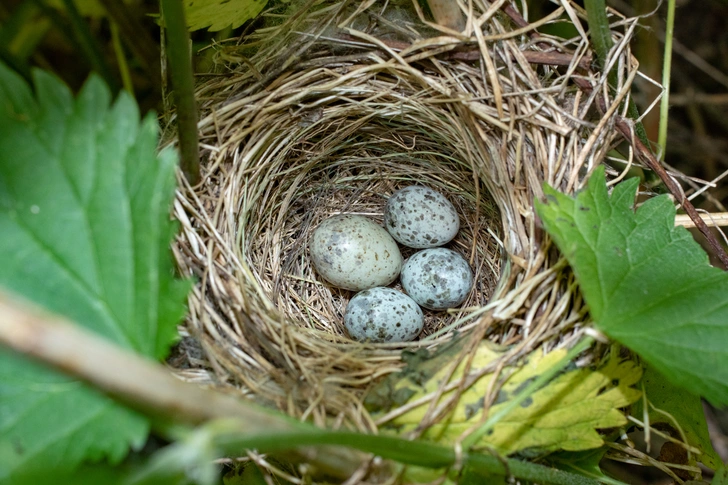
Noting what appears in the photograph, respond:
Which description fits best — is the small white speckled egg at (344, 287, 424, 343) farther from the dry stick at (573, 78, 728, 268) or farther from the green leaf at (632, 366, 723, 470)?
the dry stick at (573, 78, 728, 268)

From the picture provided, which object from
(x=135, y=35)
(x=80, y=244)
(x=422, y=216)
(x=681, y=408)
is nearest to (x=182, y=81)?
(x=80, y=244)

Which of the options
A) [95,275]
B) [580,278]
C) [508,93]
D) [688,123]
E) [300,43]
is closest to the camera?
[95,275]

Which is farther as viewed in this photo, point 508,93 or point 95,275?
point 508,93

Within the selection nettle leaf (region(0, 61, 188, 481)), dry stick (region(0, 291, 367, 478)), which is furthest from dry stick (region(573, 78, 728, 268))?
dry stick (region(0, 291, 367, 478))

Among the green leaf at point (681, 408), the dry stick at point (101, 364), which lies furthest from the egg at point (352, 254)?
the dry stick at point (101, 364)

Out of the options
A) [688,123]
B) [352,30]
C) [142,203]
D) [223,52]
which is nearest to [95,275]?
[142,203]

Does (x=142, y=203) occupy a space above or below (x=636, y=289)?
above

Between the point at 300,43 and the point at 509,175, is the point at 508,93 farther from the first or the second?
the point at 300,43
